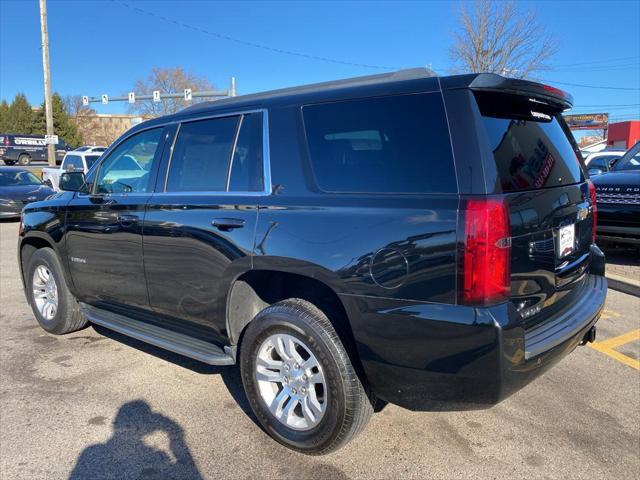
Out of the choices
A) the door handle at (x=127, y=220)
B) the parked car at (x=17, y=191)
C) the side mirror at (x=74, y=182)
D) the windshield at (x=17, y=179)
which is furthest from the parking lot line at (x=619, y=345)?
the windshield at (x=17, y=179)

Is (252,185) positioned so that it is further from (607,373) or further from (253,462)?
(607,373)

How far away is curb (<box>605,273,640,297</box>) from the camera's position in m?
6.09

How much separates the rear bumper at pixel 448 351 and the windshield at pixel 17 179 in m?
14.5

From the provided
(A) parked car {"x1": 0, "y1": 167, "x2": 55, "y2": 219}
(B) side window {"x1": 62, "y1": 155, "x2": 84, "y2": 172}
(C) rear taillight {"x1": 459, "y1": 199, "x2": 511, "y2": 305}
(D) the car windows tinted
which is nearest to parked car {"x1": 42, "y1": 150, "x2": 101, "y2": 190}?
(B) side window {"x1": 62, "y1": 155, "x2": 84, "y2": 172}

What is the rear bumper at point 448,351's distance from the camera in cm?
226

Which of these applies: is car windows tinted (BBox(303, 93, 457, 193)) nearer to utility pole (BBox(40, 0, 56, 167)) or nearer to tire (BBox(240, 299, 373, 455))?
tire (BBox(240, 299, 373, 455))

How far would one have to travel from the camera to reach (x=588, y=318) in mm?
2932

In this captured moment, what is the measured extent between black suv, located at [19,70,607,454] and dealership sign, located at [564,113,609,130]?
73342mm

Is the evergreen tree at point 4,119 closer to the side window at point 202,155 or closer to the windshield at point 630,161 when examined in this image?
the windshield at point 630,161

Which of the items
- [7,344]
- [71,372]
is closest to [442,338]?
[71,372]

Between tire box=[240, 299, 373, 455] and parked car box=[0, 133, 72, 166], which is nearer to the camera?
tire box=[240, 299, 373, 455]

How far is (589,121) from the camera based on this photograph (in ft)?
233

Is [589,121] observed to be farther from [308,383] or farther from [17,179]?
[308,383]

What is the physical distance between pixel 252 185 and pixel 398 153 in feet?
3.20
